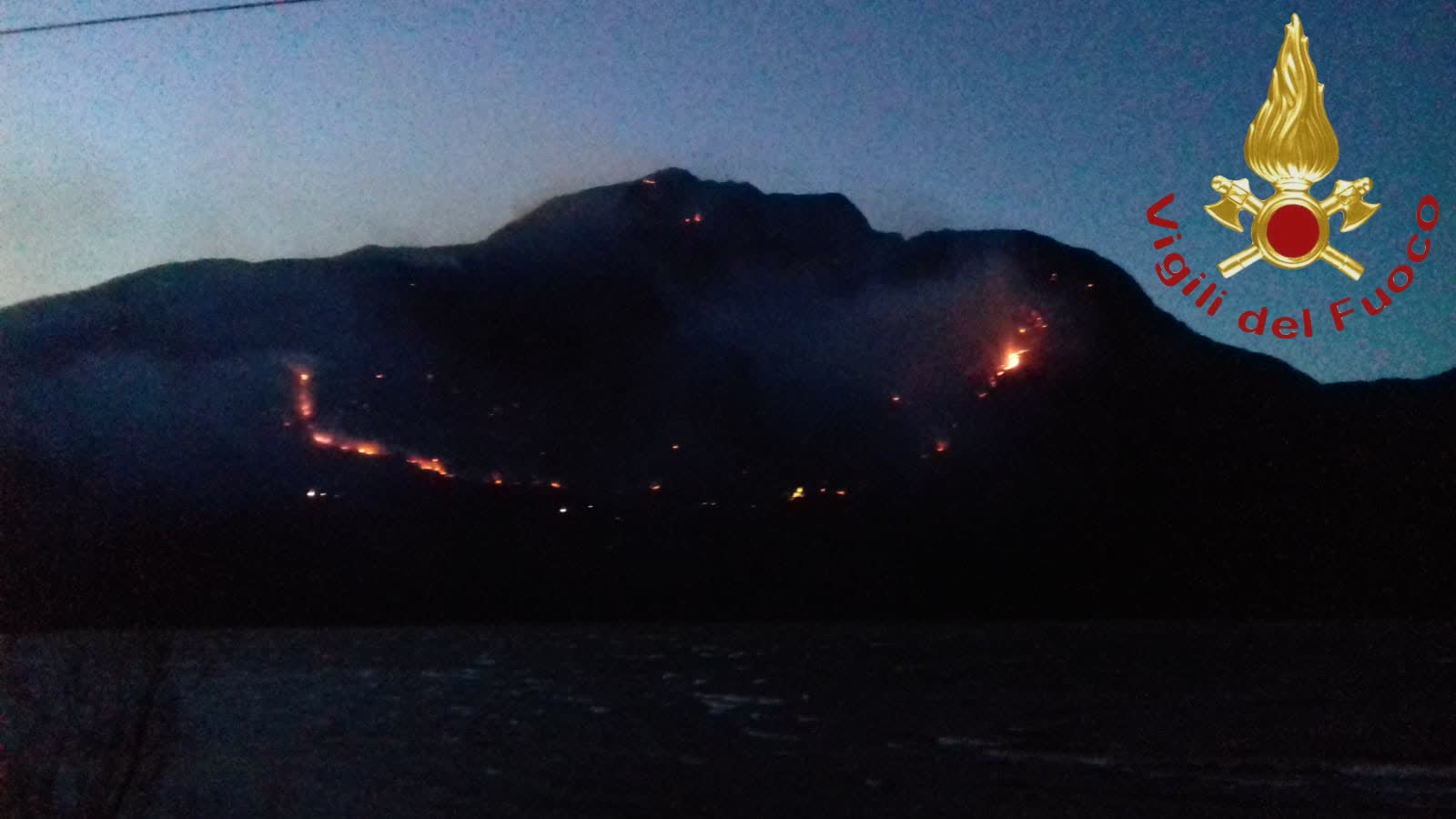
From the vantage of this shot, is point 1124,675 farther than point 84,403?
No

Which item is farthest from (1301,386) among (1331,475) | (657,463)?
(657,463)

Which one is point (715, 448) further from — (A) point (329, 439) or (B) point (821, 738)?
(B) point (821, 738)

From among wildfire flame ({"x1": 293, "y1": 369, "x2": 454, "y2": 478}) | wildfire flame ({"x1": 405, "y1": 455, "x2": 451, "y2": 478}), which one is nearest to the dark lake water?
wildfire flame ({"x1": 293, "y1": 369, "x2": 454, "y2": 478})

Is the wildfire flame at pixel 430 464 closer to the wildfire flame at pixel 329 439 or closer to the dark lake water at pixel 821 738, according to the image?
the wildfire flame at pixel 329 439

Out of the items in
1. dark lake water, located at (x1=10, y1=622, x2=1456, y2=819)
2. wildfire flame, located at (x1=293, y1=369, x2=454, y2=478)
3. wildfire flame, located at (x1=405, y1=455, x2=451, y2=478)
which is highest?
wildfire flame, located at (x1=293, y1=369, x2=454, y2=478)

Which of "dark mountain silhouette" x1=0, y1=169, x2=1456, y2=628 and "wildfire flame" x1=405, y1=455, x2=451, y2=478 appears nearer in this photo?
"dark mountain silhouette" x1=0, y1=169, x2=1456, y2=628

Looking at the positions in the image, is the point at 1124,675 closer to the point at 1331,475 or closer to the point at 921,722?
the point at 921,722

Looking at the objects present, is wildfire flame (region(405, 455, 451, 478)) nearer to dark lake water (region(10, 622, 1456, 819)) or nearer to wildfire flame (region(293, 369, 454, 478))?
wildfire flame (region(293, 369, 454, 478))
